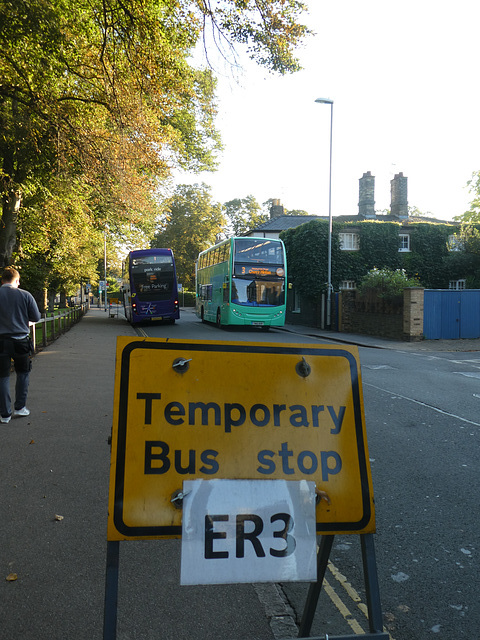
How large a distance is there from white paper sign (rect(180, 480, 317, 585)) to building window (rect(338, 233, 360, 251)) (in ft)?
103

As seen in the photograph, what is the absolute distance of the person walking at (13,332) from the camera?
6.59m

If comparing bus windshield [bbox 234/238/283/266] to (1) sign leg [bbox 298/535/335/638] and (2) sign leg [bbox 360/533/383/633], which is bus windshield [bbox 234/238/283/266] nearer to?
(1) sign leg [bbox 298/535/335/638]

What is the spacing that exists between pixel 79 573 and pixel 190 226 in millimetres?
64404

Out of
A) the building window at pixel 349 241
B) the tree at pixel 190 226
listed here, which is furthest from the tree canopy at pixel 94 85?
the tree at pixel 190 226

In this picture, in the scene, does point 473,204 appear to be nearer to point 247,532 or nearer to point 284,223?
point 284,223

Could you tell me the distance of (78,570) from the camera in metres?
3.15

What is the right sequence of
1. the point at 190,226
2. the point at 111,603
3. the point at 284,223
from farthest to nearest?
the point at 190,226 → the point at 284,223 → the point at 111,603

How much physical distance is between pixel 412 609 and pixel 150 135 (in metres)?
11.5

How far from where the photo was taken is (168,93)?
13047 mm

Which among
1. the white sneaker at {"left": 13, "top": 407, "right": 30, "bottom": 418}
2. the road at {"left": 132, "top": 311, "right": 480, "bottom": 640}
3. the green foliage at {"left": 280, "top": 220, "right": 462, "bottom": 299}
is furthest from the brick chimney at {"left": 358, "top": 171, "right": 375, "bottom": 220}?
the white sneaker at {"left": 13, "top": 407, "right": 30, "bottom": 418}

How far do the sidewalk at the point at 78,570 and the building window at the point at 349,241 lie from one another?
93.7 ft

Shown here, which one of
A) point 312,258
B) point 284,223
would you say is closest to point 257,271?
point 312,258

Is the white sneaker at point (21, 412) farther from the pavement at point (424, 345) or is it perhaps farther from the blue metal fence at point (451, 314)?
the blue metal fence at point (451, 314)

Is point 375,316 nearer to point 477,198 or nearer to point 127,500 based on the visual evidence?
point 127,500
